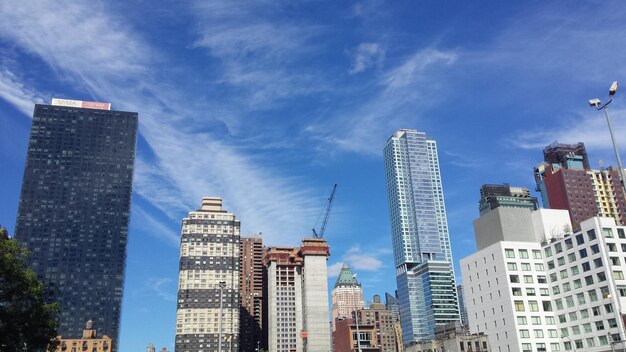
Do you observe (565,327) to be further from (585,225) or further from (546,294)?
(585,225)

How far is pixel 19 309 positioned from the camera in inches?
1823

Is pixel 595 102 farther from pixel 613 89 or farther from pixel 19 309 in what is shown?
pixel 19 309

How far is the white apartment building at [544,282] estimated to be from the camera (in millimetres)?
100375

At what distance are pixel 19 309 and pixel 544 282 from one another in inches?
3925

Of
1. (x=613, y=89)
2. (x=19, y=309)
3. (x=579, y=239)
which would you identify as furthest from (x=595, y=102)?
(x=579, y=239)

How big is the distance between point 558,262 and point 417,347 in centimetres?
3837

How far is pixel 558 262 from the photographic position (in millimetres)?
111312

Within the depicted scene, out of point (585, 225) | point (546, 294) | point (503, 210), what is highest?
point (503, 210)

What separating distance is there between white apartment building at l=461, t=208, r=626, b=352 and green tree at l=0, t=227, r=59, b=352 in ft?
288

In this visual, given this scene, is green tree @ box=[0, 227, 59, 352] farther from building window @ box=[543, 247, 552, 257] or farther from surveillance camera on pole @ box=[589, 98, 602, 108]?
building window @ box=[543, 247, 552, 257]

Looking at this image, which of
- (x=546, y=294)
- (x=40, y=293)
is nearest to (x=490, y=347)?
(x=546, y=294)

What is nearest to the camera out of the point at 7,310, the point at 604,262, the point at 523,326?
the point at 7,310

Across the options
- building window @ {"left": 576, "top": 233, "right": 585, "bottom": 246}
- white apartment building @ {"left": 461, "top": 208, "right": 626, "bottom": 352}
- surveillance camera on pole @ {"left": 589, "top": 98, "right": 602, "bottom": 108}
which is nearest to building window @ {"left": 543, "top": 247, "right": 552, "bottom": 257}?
white apartment building @ {"left": 461, "top": 208, "right": 626, "bottom": 352}

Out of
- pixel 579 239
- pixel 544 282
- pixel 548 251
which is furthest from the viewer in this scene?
pixel 548 251
